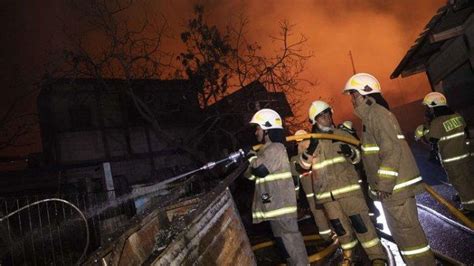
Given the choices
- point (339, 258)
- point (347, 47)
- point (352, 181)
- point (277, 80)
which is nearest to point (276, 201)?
point (352, 181)

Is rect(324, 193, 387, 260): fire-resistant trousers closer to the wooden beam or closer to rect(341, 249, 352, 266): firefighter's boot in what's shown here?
rect(341, 249, 352, 266): firefighter's boot

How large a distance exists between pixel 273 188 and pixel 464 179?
3506 mm

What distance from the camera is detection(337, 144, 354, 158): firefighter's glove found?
16.6ft

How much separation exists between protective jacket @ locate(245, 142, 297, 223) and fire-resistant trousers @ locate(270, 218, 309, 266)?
0.26 ft

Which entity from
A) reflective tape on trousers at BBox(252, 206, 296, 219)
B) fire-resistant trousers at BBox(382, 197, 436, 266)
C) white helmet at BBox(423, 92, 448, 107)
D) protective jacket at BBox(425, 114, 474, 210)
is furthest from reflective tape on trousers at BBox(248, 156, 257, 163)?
white helmet at BBox(423, 92, 448, 107)

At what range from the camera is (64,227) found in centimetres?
738

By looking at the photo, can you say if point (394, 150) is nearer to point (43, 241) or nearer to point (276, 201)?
point (276, 201)

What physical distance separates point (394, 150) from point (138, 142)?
1630 cm

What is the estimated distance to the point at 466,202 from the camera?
592 cm

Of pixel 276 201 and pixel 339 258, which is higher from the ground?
pixel 276 201

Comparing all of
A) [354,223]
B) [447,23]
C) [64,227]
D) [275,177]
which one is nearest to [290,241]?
[275,177]

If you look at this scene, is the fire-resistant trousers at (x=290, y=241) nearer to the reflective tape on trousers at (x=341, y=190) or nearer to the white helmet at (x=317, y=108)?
the reflective tape on trousers at (x=341, y=190)

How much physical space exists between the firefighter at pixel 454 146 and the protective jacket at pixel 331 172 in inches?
81.3

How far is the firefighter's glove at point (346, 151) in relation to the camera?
507 cm
